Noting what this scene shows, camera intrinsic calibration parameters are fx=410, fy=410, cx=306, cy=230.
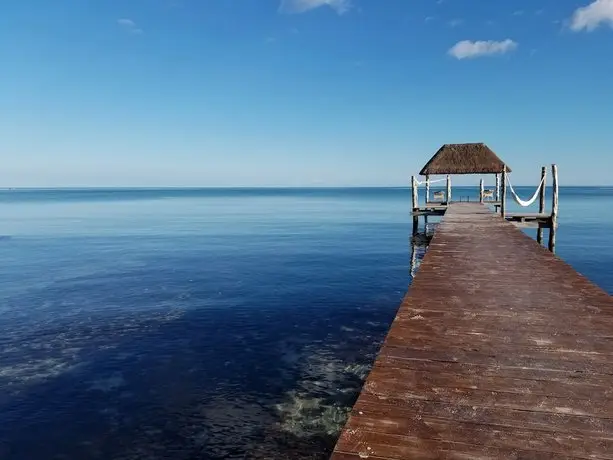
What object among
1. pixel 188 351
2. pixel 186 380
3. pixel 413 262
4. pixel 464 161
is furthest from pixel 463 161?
pixel 186 380

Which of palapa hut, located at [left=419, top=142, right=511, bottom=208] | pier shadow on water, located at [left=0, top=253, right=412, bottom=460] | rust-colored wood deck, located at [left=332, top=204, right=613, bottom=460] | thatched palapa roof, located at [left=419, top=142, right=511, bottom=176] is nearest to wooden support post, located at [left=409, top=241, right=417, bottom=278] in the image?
palapa hut, located at [left=419, top=142, right=511, bottom=208]

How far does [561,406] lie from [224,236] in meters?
31.5

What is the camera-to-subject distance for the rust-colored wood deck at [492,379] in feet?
9.96

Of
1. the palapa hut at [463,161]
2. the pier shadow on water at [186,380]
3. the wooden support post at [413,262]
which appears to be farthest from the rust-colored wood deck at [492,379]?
the palapa hut at [463,161]

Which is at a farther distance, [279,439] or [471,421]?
[279,439]

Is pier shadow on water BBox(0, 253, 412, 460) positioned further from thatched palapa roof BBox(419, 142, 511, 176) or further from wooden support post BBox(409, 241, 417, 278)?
thatched palapa roof BBox(419, 142, 511, 176)

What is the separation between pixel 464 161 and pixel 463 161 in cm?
8

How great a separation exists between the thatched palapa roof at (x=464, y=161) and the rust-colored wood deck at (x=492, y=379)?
2329cm

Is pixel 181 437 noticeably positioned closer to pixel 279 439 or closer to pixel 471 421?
pixel 279 439

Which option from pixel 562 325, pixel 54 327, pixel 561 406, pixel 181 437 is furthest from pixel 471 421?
pixel 54 327

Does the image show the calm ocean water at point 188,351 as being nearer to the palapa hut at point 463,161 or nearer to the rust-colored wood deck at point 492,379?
the rust-colored wood deck at point 492,379

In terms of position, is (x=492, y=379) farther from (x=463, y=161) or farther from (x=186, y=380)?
(x=463, y=161)

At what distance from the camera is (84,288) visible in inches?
655

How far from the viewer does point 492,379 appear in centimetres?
405
